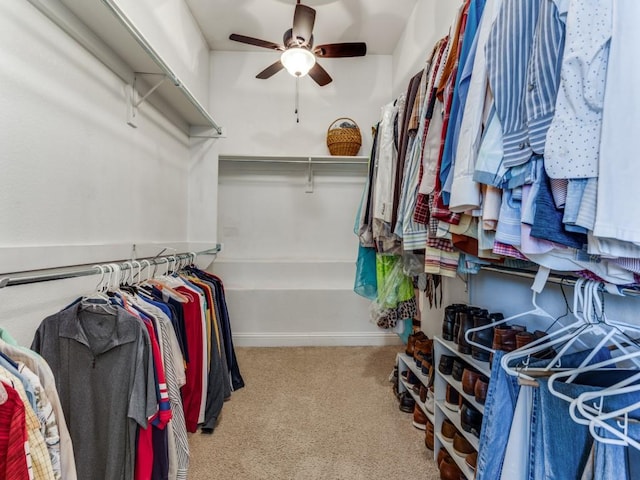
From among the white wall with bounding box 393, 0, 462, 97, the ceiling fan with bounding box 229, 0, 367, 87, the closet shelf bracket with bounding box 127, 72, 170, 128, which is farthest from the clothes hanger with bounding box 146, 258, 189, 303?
the white wall with bounding box 393, 0, 462, 97

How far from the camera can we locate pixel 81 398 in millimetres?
1079

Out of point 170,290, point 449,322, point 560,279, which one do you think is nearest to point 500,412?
point 560,279

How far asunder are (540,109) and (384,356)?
2486mm

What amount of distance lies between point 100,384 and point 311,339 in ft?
6.84

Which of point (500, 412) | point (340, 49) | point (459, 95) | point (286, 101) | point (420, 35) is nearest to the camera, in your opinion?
point (500, 412)

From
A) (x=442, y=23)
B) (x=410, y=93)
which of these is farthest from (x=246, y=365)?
(x=442, y=23)

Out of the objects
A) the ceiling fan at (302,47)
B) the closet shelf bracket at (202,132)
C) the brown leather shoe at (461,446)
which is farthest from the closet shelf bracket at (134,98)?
the brown leather shoe at (461,446)

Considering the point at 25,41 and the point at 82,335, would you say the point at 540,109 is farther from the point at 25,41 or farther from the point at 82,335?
the point at 25,41

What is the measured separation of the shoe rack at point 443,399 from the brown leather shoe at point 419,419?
251 millimetres

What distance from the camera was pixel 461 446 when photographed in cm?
129

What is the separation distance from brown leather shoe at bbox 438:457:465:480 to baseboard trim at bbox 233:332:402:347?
166 cm

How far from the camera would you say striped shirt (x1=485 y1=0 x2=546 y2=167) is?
2.32ft

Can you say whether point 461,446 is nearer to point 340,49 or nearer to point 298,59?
point 298,59

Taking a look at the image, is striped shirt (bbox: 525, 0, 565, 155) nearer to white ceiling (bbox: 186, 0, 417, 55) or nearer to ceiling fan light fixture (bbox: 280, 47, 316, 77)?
ceiling fan light fixture (bbox: 280, 47, 316, 77)
